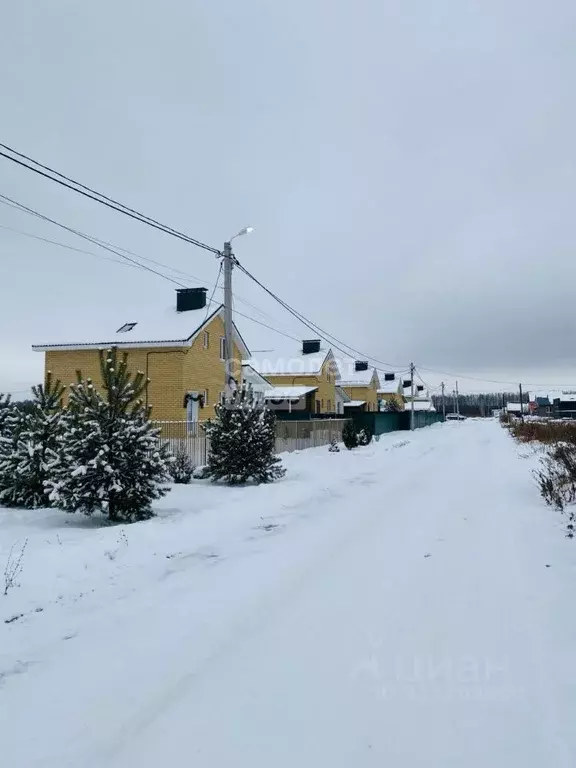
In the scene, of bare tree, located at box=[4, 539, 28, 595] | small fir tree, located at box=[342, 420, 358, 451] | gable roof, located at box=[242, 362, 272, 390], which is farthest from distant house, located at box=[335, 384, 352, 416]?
bare tree, located at box=[4, 539, 28, 595]

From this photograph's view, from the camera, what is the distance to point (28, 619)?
14.4ft

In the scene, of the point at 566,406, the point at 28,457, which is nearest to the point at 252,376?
the point at 28,457

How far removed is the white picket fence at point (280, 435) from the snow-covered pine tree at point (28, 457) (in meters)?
1.94

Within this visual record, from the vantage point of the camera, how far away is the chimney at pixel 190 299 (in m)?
24.6

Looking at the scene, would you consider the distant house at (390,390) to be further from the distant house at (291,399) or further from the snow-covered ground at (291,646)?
the snow-covered ground at (291,646)

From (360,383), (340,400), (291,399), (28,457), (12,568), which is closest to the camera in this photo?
(12,568)

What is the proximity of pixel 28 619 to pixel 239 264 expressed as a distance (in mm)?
11239

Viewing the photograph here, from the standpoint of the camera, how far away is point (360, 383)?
5481cm

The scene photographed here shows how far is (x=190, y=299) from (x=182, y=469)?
44.2 feet

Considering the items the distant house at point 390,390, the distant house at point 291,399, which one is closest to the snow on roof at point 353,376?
the distant house at point 390,390

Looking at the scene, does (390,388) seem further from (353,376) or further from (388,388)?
(353,376)

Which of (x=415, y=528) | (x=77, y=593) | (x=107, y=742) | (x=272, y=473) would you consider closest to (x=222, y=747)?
(x=107, y=742)

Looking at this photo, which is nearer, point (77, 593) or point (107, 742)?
point (107, 742)

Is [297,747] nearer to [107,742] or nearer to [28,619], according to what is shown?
[107,742]
